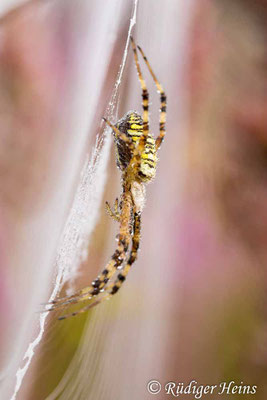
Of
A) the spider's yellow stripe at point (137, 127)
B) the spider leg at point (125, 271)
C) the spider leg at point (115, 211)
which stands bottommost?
the spider leg at point (125, 271)

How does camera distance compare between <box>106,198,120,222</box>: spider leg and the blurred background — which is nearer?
the blurred background

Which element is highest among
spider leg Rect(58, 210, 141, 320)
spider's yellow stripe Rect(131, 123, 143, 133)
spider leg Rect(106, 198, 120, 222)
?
spider's yellow stripe Rect(131, 123, 143, 133)

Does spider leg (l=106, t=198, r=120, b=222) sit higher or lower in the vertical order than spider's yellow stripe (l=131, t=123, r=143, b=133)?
lower

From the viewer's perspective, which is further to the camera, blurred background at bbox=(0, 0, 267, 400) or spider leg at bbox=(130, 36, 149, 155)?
spider leg at bbox=(130, 36, 149, 155)

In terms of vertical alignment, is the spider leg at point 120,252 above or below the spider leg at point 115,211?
below

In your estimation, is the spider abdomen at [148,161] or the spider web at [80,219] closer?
the spider web at [80,219]
